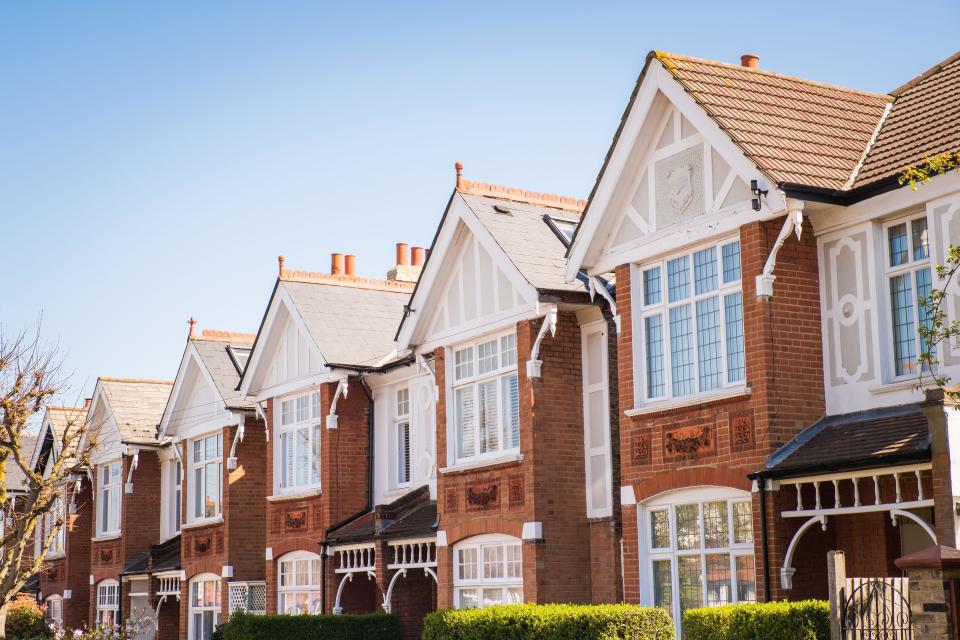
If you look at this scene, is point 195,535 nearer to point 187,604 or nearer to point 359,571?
point 187,604

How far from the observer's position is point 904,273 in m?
15.6

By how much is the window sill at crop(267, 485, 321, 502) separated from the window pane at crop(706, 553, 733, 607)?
11799 millimetres

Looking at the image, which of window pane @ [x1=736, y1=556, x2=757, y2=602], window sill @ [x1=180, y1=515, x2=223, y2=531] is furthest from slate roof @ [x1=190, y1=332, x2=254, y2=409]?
window pane @ [x1=736, y1=556, x2=757, y2=602]

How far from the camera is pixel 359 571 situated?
998 inches

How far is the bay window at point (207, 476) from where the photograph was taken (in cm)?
3183

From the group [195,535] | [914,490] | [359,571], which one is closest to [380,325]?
[359,571]

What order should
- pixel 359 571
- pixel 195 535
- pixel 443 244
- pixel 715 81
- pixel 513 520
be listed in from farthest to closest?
1. pixel 195 535
2. pixel 359 571
3. pixel 443 244
4. pixel 513 520
5. pixel 715 81

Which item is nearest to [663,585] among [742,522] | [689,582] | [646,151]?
[689,582]

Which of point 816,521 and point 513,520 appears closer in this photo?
point 816,521

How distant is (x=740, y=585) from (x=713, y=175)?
212 inches

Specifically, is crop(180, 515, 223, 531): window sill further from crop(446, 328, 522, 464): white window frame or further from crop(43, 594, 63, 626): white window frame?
crop(43, 594, 63, 626): white window frame

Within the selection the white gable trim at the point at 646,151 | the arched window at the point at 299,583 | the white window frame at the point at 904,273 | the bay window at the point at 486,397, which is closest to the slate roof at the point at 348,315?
the arched window at the point at 299,583

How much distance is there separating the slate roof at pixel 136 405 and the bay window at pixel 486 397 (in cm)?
1677

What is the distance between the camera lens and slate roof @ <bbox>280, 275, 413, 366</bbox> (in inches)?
1067
